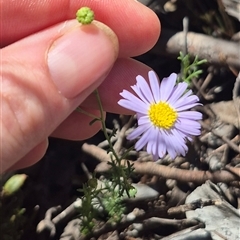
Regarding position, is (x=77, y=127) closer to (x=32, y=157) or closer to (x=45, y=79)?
(x=32, y=157)

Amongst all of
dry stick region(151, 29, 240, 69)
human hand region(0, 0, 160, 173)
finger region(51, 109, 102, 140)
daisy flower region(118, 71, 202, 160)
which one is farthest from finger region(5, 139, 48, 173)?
dry stick region(151, 29, 240, 69)

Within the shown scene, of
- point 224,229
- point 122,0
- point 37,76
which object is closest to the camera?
point 37,76

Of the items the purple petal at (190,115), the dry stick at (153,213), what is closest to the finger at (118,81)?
the purple petal at (190,115)

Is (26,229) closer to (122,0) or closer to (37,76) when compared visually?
(37,76)

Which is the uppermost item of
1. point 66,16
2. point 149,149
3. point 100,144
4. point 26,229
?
point 66,16

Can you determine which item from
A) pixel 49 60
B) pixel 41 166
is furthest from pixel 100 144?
pixel 49 60

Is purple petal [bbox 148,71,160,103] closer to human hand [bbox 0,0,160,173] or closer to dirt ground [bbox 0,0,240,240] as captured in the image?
human hand [bbox 0,0,160,173]

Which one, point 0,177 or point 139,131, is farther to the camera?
point 0,177

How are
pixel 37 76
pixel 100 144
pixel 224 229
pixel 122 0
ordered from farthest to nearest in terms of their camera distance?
pixel 100 144 < pixel 224 229 < pixel 122 0 < pixel 37 76
